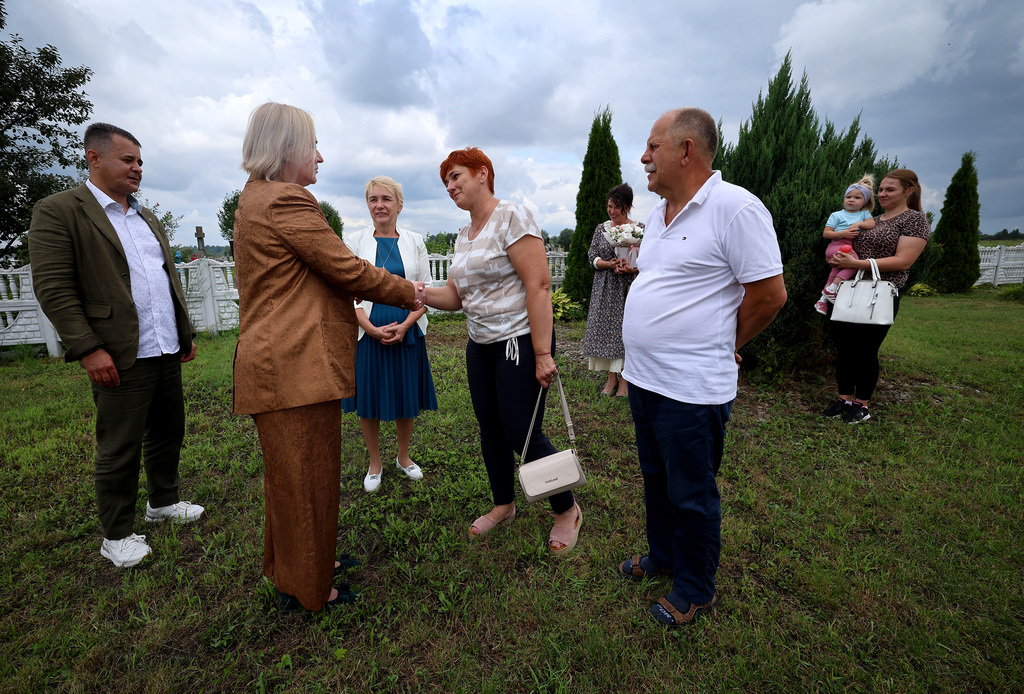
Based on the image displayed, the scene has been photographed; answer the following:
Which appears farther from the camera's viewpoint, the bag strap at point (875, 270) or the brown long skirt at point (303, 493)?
the bag strap at point (875, 270)

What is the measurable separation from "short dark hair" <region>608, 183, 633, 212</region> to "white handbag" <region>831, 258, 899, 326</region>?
7.37 feet

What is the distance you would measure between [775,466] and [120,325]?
4718 millimetres

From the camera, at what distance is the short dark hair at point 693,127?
198 cm

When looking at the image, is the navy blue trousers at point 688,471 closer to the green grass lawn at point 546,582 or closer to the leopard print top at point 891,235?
Answer: the green grass lawn at point 546,582

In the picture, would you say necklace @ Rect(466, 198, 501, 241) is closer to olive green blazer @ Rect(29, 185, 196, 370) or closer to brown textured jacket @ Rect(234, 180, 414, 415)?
brown textured jacket @ Rect(234, 180, 414, 415)

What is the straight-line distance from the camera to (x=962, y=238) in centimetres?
1470

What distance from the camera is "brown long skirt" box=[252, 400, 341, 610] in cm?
205

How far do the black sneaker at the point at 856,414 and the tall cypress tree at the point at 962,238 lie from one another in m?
14.1

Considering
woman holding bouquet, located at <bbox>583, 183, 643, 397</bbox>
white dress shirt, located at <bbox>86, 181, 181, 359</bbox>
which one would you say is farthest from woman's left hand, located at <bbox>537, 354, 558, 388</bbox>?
woman holding bouquet, located at <bbox>583, 183, 643, 397</bbox>

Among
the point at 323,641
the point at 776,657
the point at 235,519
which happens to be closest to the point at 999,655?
the point at 776,657

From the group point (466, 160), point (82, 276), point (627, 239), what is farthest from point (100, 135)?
point (627, 239)

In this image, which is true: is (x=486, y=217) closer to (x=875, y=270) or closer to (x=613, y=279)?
(x=613, y=279)

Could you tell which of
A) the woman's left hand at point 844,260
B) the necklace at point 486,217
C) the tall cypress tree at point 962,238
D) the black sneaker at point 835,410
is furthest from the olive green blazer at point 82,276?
the tall cypress tree at point 962,238

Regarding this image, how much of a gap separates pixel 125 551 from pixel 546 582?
2.52 m
